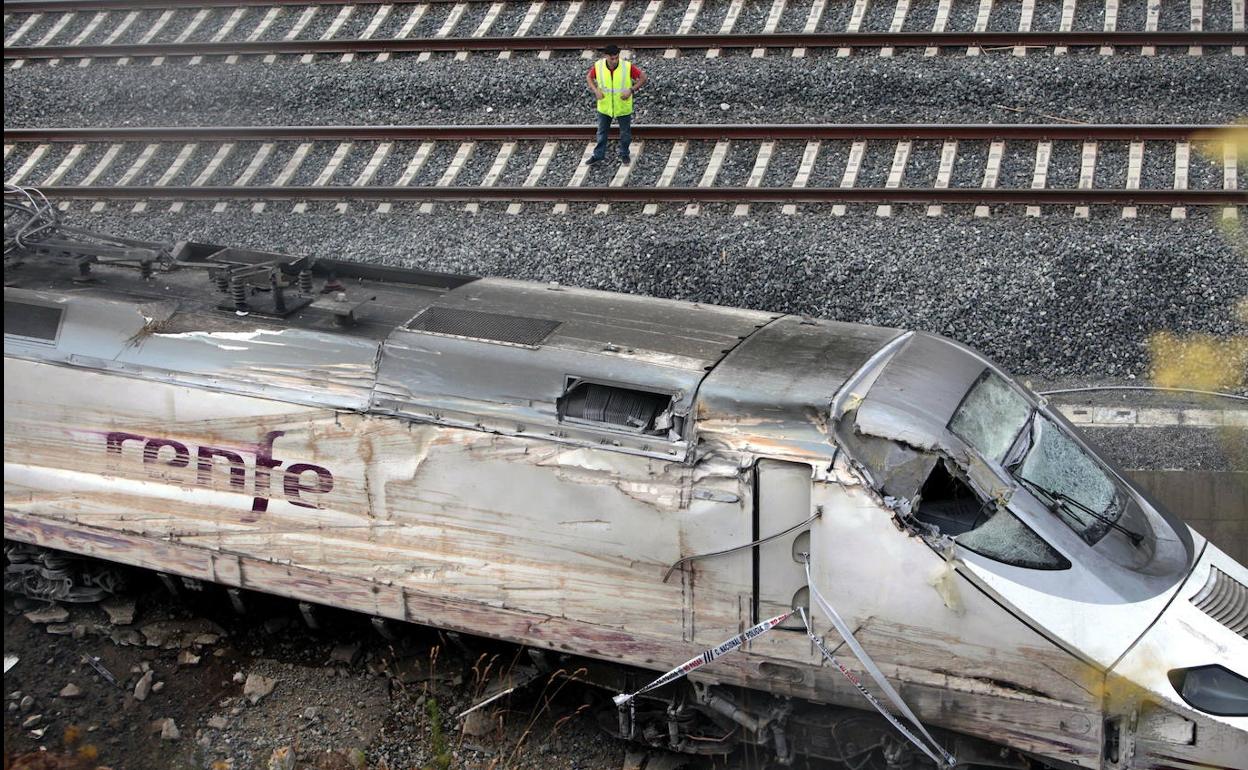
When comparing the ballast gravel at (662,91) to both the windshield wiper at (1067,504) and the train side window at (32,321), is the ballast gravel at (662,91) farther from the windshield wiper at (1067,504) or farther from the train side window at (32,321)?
the windshield wiper at (1067,504)

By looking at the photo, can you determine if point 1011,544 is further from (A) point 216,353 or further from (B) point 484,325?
(A) point 216,353

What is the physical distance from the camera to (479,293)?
804 centimetres

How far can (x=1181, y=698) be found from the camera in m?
6.07

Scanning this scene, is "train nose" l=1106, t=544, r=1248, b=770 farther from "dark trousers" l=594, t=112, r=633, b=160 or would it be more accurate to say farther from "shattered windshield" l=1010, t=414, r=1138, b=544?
"dark trousers" l=594, t=112, r=633, b=160

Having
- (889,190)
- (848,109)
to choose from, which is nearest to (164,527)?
(889,190)

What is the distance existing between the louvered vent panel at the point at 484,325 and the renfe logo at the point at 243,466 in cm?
100

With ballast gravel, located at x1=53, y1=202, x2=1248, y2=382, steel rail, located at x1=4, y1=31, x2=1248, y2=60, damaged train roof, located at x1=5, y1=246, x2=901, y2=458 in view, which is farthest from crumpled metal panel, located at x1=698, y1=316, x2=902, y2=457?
steel rail, located at x1=4, y1=31, x2=1248, y2=60

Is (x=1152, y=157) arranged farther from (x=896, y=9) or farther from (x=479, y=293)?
(x=479, y=293)

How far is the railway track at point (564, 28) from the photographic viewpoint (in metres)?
12.9

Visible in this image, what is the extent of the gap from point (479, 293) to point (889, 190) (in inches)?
186

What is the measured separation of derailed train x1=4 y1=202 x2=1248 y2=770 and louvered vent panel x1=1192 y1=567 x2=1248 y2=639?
0.02 meters

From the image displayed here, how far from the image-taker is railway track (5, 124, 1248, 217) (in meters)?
11.4

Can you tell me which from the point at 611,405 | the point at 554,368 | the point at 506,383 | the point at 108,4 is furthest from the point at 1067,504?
the point at 108,4

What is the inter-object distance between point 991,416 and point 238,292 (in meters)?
4.44
